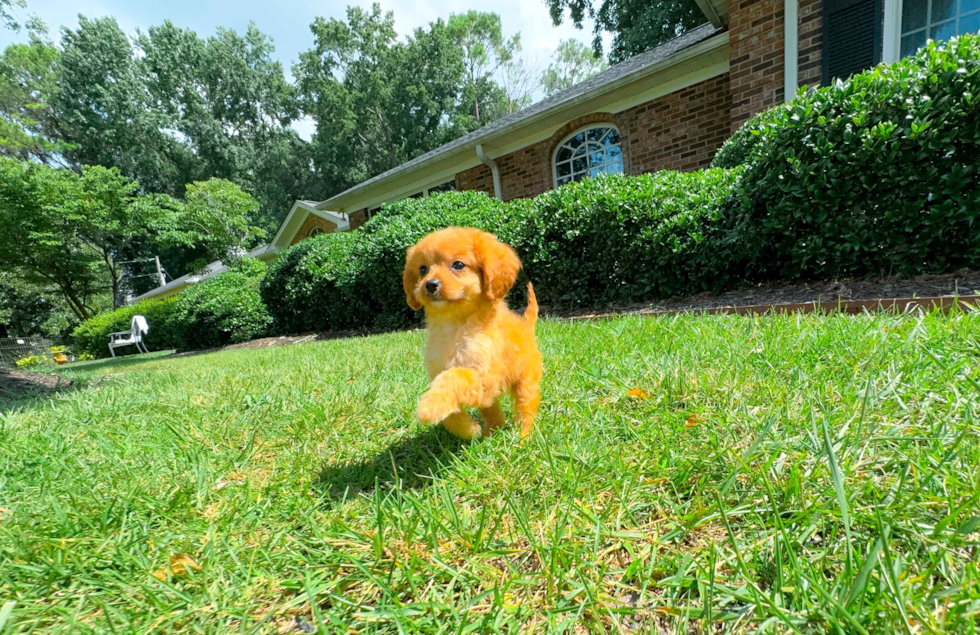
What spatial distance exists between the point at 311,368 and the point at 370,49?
4051 centimetres

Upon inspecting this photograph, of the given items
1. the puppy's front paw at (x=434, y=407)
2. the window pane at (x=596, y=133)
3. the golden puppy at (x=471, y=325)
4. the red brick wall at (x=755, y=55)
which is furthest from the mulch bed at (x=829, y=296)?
the window pane at (x=596, y=133)

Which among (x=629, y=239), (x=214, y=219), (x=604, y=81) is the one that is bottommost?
(x=629, y=239)

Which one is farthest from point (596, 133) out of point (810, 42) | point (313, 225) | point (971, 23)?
point (313, 225)

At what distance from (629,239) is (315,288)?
8258 mm

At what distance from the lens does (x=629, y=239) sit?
5750mm

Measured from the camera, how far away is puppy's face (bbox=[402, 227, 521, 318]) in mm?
1629

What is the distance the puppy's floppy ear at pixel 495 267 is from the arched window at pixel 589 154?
922cm

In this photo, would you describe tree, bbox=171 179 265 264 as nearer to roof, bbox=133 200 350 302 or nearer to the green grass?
roof, bbox=133 200 350 302

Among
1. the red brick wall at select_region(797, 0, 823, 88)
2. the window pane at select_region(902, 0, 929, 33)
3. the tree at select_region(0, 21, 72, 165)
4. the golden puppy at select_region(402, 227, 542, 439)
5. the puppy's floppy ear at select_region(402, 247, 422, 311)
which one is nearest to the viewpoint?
the golden puppy at select_region(402, 227, 542, 439)

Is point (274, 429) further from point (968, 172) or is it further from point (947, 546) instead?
point (968, 172)

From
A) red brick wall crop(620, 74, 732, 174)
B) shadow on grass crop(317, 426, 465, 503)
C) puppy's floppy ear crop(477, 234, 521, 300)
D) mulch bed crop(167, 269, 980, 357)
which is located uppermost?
red brick wall crop(620, 74, 732, 174)

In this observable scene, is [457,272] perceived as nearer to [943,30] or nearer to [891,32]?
[891,32]

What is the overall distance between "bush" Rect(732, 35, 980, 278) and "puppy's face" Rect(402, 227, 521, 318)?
422 cm

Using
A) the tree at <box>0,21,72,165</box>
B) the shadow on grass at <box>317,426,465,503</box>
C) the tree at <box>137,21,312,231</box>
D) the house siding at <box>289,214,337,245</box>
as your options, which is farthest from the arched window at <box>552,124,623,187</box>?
the tree at <box>0,21,72,165</box>
